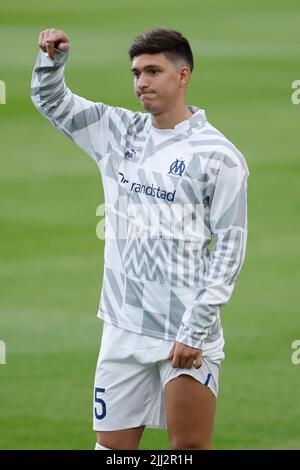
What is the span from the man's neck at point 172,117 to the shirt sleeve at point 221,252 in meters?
0.23

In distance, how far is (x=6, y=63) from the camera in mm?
9156

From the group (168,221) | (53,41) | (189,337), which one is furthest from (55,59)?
(189,337)

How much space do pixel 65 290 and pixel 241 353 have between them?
119 centimetres

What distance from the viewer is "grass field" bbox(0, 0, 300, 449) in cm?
623

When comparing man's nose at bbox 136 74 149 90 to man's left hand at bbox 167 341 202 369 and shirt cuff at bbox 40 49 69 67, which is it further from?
man's left hand at bbox 167 341 202 369

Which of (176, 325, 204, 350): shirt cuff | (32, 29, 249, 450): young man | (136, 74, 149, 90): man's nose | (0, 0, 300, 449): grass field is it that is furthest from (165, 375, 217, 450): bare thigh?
(0, 0, 300, 449): grass field

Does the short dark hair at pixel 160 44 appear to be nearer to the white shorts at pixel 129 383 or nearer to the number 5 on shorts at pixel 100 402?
the white shorts at pixel 129 383

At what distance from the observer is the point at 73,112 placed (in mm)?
4609

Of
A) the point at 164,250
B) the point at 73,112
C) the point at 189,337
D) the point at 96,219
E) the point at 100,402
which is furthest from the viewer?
the point at 96,219

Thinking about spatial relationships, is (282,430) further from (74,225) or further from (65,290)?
(74,225)

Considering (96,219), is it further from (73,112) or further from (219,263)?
(219,263)

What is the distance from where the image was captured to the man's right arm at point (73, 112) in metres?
4.51

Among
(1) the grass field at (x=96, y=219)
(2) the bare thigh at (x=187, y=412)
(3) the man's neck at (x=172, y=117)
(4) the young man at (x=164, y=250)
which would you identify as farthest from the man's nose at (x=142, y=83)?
(1) the grass field at (x=96, y=219)

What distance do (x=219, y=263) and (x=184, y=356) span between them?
30 centimetres
